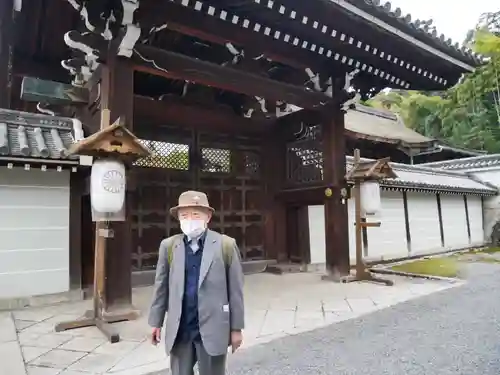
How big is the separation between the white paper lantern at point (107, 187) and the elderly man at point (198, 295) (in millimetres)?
1857

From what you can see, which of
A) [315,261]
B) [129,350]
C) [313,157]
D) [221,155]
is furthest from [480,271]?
[129,350]

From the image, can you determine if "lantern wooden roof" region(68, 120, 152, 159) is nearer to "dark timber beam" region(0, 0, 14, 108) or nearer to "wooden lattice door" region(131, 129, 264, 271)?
"wooden lattice door" region(131, 129, 264, 271)

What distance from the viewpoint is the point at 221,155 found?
7320mm

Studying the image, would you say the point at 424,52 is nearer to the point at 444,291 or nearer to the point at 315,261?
the point at 444,291

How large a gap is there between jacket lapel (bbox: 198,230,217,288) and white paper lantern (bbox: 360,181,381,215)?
4753 millimetres

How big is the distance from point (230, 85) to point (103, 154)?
2106 millimetres

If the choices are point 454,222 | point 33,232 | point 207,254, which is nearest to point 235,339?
point 207,254

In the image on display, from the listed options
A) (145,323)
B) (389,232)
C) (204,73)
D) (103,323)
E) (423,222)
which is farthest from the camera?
(423,222)

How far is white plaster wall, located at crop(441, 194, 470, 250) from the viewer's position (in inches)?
456

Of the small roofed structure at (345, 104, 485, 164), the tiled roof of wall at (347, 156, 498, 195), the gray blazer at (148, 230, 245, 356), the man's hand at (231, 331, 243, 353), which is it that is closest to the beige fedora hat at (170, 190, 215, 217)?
the gray blazer at (148, 230, 245, 356)

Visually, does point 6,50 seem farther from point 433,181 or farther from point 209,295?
point 433,181

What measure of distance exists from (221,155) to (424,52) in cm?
355

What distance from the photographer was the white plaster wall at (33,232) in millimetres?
5074

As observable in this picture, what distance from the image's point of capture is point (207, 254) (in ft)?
7.02
